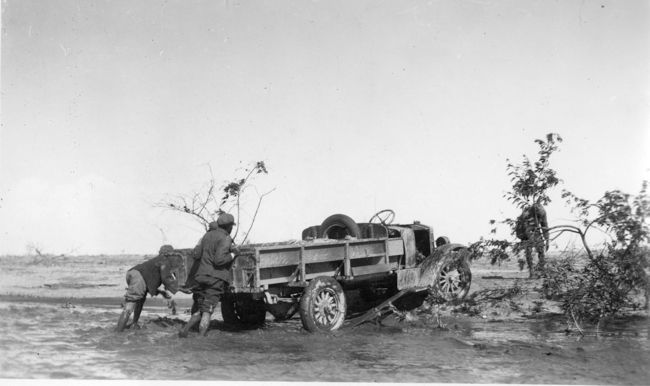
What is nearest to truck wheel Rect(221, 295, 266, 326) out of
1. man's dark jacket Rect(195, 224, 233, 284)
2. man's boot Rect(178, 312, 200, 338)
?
man's boot Rect(178, 312, 200, 338)

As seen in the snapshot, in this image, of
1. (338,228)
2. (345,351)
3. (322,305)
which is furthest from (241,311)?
(345,351)

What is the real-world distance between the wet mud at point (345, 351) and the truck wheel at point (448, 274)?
509 mm

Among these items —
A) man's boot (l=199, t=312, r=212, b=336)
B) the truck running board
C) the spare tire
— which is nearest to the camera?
man's boot (l=199, t=312, r=212, b=336)

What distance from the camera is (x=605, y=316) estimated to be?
8445mm

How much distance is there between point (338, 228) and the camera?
1033cm

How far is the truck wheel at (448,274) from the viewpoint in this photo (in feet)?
33.5

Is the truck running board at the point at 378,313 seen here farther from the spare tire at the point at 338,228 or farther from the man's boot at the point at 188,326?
the man's boot at the point at 188,326

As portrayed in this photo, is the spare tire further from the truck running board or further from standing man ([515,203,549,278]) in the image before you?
standing man ([515,203,549,278])

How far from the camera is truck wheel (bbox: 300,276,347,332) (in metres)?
8.14

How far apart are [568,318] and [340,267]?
3.23 meters

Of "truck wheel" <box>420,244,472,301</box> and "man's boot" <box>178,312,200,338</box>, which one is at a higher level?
"truck wheel" <box>420,244,472,301</box>

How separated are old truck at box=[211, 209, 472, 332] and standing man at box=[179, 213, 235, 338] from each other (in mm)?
160

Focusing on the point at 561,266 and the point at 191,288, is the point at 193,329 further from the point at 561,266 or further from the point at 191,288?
the point at 561,266

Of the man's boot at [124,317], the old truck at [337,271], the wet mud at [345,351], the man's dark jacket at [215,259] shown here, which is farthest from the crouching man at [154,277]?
the old truck at [337,271]
